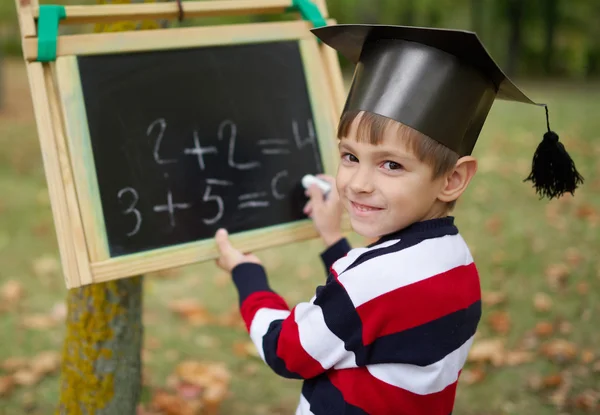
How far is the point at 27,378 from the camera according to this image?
307cm

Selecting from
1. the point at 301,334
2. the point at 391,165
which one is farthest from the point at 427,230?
the point at 301,334

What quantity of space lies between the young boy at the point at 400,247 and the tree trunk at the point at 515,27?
1883 cm

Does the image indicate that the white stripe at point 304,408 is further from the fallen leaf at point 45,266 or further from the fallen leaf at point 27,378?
the fallen leaf at point 45,266

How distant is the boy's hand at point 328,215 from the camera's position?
6.86 ft

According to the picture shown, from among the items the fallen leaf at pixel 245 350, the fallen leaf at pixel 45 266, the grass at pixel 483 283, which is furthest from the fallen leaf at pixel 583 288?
the fallen leaf at pixel 45 266

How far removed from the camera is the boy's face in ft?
5.03

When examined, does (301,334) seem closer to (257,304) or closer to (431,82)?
(257,304)

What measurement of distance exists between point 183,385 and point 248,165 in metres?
1.49

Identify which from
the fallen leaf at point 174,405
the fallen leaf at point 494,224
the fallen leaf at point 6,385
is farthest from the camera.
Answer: the fallen leaf at point 494,224

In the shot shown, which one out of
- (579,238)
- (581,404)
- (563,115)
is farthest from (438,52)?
(563,115)

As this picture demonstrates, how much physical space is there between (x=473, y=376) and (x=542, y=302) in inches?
38.4

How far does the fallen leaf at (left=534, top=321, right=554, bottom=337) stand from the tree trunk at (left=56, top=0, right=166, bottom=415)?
7.55 ft

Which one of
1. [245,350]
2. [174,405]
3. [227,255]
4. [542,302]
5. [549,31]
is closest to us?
[227,255]

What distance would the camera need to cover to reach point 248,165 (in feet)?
7.06
